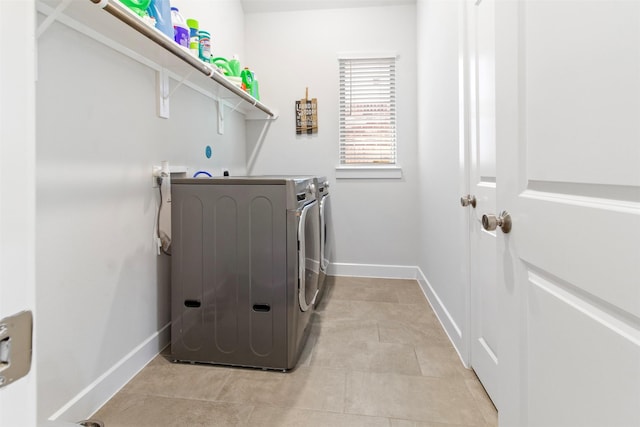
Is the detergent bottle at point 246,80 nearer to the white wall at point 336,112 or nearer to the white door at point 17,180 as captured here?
the white wall at point 336,112

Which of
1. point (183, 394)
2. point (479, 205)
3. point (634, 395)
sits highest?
point (479, 205)

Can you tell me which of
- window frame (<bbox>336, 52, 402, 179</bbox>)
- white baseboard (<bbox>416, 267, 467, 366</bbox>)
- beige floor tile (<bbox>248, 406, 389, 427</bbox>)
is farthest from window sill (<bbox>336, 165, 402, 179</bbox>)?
beige floor tile (<bbox>248, 406, 389, 427</bbox>)

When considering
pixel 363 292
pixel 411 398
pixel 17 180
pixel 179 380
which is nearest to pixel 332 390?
pixel 411 398

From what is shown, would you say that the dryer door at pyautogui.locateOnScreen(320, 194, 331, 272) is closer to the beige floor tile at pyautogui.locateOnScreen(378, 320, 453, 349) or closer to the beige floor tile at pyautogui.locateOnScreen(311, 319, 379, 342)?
the beige floor tile at pyautogui.locateOnScreen(311, 319, 379, 342)

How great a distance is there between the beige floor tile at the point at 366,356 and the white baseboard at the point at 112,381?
836 mm

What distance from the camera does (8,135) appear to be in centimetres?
30

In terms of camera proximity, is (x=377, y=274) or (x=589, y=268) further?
(x=377, y=274)

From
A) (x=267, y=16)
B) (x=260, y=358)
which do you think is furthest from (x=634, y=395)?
(x=267, y=16)

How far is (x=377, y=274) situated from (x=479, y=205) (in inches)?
72.4

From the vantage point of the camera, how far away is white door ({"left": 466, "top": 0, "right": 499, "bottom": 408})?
4.32ft

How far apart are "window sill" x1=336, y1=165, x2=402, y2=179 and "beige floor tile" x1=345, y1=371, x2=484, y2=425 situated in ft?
6.38

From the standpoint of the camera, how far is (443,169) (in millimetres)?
2088

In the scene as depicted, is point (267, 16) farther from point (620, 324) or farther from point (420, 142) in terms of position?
point (620, 324)

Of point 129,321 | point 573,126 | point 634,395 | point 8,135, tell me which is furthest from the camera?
point 129,321
